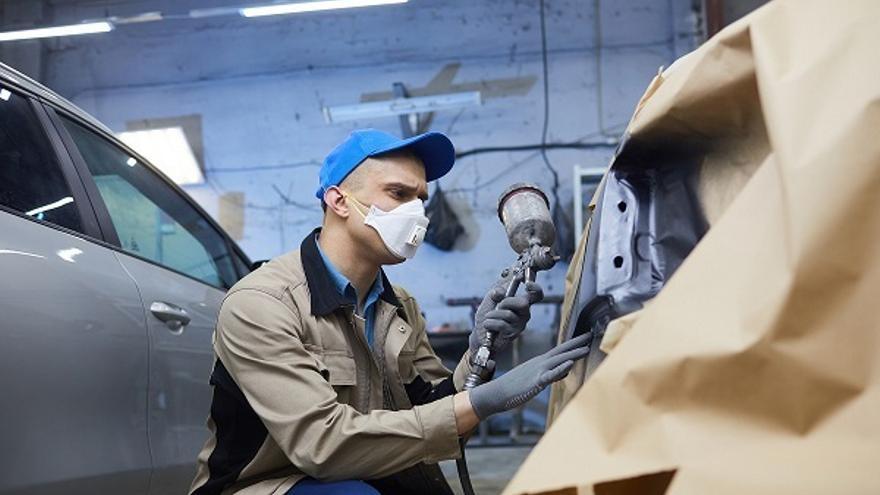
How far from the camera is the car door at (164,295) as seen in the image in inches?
80.5

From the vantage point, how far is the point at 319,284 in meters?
1.68

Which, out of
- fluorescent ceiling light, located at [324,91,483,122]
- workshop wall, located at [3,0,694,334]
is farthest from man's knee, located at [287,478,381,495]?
workshop wall, located at [3,0,694,334]

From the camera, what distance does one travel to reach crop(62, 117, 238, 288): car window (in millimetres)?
2201

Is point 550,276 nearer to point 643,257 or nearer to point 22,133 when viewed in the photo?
point 22,133

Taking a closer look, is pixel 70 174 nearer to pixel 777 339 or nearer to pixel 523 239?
pixel 523 239

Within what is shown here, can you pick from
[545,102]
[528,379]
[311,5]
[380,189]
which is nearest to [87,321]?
[380,189]

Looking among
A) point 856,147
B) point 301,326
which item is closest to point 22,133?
point 301,326

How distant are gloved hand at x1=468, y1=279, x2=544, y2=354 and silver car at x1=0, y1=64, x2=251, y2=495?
0.75 meters

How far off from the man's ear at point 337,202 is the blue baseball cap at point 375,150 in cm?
2

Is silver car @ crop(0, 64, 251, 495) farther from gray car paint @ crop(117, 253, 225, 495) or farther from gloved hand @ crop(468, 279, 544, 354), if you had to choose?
gloved hand @ crop(468, 279, 544, 354)

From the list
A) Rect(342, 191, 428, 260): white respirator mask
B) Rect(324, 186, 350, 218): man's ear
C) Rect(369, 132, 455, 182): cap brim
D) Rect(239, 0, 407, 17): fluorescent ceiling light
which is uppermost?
Rect(239, 0, 407, 17): fluorescent ceiling light

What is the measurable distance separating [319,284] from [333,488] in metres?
0.37

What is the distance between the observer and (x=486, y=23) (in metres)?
7.22

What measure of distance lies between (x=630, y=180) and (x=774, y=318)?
46 centimetres
